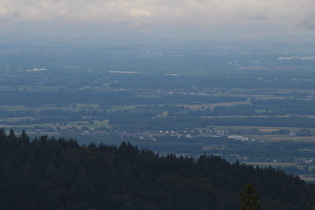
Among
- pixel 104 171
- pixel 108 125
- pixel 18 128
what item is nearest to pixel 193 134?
pixel 108 125

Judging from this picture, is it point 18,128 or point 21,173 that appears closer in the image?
point 21,173

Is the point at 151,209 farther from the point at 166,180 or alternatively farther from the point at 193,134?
the point at 193,134

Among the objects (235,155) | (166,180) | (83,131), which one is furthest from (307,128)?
(166,180)

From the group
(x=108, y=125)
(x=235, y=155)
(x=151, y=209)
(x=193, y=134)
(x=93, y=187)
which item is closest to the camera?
(x=151, y=209)

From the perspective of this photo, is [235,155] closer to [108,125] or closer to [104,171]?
[108,125]

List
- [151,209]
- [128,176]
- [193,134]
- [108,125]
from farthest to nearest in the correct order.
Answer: [108,125]
[193,134]
[128,176]
[151,209]

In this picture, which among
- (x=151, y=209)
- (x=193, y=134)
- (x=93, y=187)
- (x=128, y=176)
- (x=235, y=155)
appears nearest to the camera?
(x=151, y=209)
